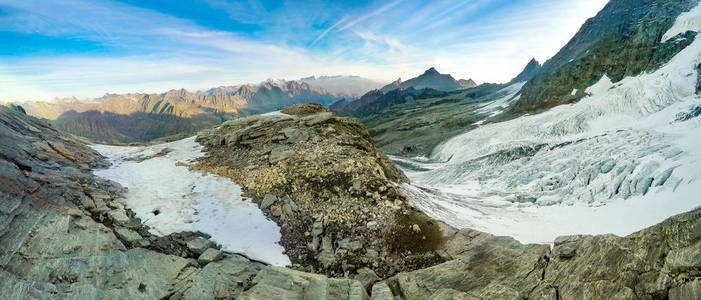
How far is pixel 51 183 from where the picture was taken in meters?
10.5

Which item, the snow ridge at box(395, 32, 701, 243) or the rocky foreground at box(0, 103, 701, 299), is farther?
the snow ridge at box(395, 32, 701, 243)

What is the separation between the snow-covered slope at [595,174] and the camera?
674 inches

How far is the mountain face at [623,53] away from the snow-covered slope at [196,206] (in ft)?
223

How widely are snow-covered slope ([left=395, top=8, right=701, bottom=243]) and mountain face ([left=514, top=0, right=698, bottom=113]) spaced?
12970 mm

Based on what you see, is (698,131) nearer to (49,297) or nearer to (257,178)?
(257,178)

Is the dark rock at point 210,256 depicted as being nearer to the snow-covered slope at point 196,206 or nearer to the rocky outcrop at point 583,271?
the snow-covered slope at point 196,206

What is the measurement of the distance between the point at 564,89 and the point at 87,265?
90.1 metres

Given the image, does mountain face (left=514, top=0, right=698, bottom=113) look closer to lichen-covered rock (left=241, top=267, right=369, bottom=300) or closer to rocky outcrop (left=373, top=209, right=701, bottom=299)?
rocky outcrop (left=373, top=209, right=701, bottom=299)

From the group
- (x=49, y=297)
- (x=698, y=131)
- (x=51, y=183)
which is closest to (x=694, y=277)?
(x=49, y=297)

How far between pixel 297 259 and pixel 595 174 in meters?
25.6

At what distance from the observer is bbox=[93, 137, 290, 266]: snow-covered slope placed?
11.1m

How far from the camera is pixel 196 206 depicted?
526 inches

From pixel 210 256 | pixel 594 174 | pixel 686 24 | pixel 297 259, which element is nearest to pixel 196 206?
pixel 210 256

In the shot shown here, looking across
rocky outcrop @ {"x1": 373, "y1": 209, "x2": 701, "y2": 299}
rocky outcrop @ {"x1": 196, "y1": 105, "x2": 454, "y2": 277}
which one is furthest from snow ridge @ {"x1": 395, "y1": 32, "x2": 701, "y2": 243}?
rocky outcrop @ {"x1": 373, "y1": 209, "x2": 701, "y2": 299}
